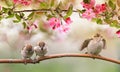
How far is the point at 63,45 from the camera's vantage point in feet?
5.48

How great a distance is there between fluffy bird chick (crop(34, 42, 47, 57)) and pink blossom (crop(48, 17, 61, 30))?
0.36 ft

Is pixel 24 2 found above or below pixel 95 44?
above

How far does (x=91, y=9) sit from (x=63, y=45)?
272mm

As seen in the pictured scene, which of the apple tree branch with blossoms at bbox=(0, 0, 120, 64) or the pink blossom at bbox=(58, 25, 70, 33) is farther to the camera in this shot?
the pink blossom at bbox=(58, 25, 70, 33)

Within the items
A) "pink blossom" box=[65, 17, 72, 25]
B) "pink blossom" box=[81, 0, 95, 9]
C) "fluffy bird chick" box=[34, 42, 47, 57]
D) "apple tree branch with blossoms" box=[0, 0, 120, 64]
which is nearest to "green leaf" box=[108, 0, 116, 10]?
"apple tree branch with blossoms" box=[0, 0, 120, 64]

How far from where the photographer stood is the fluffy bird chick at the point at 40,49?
1.48 meters

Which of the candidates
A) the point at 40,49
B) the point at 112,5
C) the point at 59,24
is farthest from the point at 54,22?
the point at 112,5

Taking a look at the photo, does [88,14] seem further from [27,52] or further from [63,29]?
[27,52]

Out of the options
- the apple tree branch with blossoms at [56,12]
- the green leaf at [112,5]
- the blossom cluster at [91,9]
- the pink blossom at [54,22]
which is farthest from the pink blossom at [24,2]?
the green leaf at [112,5]

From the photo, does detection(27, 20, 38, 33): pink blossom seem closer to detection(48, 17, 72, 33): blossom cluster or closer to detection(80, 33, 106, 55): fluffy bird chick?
detection(48, 17, 72, 33): blossom cluster

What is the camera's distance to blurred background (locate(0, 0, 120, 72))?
1.64 metres

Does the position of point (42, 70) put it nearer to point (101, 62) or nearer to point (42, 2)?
point (101, 62)

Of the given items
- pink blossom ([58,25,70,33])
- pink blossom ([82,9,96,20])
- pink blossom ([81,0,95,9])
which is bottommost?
pink blossom ([58,25,70,33])

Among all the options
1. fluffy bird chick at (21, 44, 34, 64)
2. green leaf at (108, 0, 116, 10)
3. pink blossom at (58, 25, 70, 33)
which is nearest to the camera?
green leaf at (108, 0, 116, 10)
